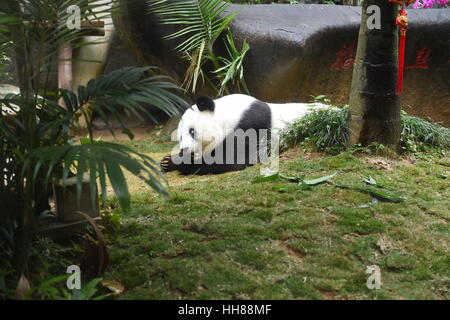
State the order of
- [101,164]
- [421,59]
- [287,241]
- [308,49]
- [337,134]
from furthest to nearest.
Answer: [421,59]
[308,49]
[337,134]
[287,241]
[101,164]

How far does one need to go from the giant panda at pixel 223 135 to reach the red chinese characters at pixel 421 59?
2.04 m

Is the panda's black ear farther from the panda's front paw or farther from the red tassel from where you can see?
the red tassel

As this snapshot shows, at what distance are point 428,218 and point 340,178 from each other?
810 mm

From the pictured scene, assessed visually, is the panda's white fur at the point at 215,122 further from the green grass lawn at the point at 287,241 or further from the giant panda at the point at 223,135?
the green grass lawn at the point at 287,241

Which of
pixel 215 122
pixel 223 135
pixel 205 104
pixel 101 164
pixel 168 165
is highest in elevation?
pixel 101 164

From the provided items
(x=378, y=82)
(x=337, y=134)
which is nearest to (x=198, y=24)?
(x=337, y=134)

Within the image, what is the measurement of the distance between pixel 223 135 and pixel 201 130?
25cm

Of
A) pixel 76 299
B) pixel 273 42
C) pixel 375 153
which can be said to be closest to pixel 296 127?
pixel 375 153

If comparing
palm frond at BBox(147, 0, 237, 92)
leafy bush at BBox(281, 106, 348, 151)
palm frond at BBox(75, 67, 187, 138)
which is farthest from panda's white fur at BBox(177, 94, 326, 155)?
palm frond at BBox(75, 67, 187, 138)

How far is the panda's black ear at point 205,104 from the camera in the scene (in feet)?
16.7

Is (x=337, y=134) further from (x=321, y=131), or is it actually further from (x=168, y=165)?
(x=168, y=165)

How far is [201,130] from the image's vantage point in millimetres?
5133

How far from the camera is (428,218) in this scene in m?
3.35

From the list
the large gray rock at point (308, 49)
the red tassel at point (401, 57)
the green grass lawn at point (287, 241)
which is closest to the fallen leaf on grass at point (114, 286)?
the green grass lawn at point (287, 241)
